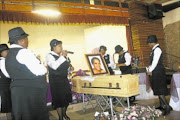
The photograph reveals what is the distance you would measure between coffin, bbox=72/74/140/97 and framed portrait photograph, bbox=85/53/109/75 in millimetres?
262

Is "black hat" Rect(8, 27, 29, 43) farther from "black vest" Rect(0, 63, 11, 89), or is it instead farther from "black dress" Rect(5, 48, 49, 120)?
"black vest" Rect(0, 63, 11, 89)

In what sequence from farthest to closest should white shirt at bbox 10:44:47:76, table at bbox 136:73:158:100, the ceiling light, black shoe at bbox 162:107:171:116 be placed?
the ceiling light < table at bbox 136:73:158:100 < black shoe at bbox 162:107:171:116 < white shirt at bbox 10:44:47:76

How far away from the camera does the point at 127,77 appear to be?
3.16 metres

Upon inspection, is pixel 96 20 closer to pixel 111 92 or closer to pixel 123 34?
pixel 123 34

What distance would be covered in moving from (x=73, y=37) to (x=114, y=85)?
7580 mm

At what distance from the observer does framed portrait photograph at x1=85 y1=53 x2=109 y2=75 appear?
397 cm

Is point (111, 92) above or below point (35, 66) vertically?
below

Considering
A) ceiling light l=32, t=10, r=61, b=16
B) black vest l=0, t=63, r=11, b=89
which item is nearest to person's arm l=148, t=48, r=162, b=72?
black vest l=0, t=63, r=11, b=89

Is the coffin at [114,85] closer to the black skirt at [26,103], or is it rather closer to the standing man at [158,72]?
the standing man at [158,72]

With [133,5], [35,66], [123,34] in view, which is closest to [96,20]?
[123,34]

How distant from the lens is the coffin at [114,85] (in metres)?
3.14

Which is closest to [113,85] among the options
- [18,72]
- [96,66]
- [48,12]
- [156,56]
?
[96,66]

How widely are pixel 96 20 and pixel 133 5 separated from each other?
3.35 metres

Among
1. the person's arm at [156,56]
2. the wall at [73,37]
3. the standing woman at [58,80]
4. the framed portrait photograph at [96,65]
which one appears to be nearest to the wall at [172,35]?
the wall at [73,37]
